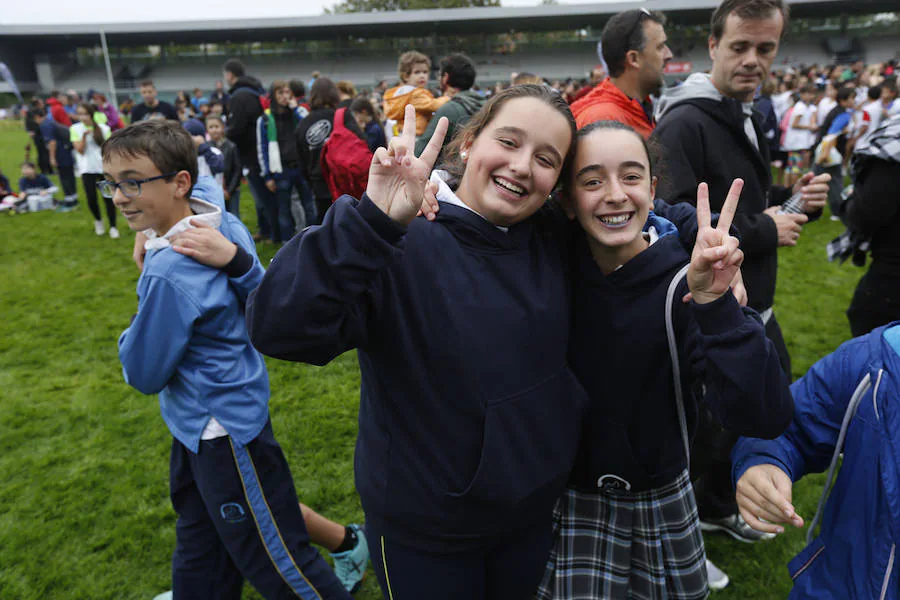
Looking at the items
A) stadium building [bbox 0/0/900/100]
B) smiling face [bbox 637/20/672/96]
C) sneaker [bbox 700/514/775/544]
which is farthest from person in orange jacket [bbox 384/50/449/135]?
stadium building [bbox 0/0/900/100]

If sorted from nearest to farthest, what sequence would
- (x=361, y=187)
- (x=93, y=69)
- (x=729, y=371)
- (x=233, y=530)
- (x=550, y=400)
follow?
1. (x=729, y=371)
2. (x=550, y=400)
3. (x=233, y=530)
4. (x=361, y=187)
5. (x=93, y=69)

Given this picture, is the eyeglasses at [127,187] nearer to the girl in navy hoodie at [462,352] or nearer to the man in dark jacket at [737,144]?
the girl in navy hoodie at [462,352]

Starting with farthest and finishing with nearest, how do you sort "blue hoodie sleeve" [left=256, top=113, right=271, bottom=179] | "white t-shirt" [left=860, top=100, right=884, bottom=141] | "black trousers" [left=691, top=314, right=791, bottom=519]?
1. "white t-shirt" [left=860, top=100, right=884, bottom=141]
2. "blue hoodie sleeve" [left=256, top=113, right=271, bottom=179]
3. "black trousers" [left=691, top=314, right=791, bottom=519]

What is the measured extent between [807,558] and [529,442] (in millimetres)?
741

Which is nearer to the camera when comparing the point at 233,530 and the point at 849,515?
the point at 849,515

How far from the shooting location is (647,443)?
1546 millimetres

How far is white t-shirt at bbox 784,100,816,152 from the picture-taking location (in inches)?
398

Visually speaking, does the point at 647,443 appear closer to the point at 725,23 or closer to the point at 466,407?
the point at 466,407

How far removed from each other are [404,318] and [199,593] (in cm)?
151

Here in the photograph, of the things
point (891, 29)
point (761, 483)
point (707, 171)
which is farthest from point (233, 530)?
point (891, 29)

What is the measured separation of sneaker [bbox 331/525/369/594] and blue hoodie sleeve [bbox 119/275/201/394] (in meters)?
1.28

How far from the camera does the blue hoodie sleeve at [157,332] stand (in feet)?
6.03

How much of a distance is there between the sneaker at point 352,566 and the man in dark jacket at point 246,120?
19.1 feet

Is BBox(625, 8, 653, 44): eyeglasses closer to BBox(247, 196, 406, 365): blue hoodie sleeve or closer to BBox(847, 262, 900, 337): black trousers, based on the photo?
BBox(847, 262, 900, 337): black trousers
